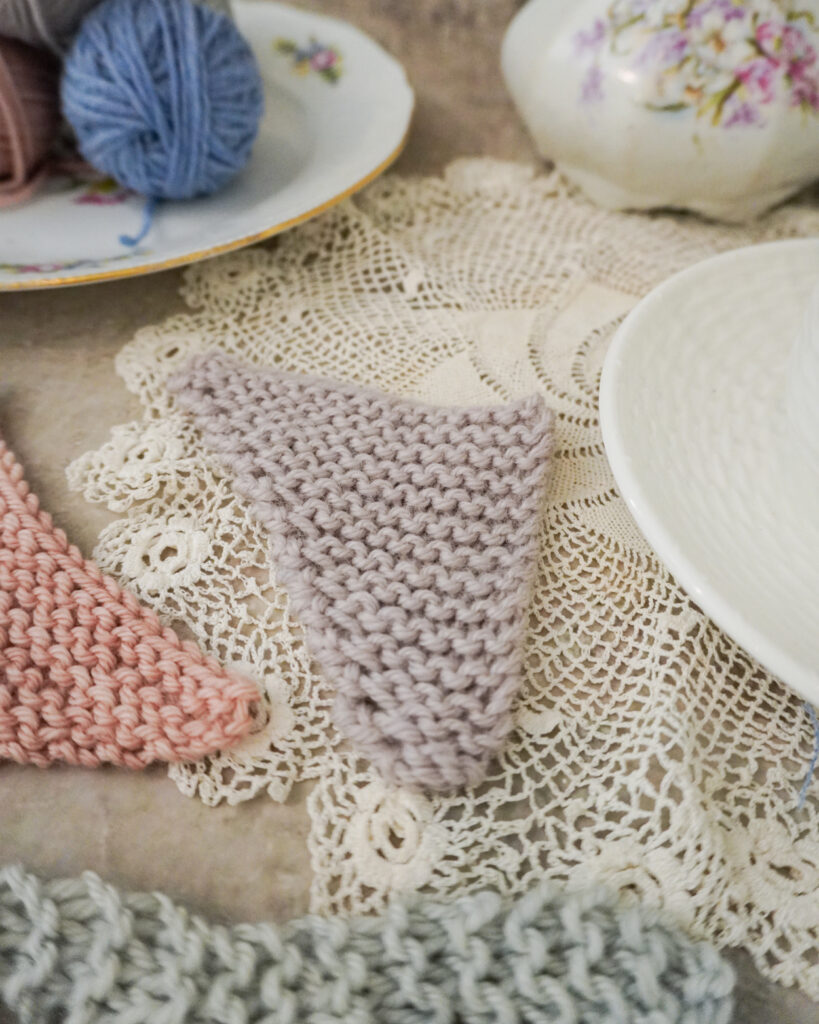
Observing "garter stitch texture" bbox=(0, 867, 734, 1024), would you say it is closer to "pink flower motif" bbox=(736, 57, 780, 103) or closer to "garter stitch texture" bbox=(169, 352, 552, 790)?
"garter stitch texture" bbox=(169, 352, 552, 790)

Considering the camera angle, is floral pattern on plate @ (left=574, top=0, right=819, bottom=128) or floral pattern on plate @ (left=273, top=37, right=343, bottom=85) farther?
floral pattern on plate @ (left=273, top=37, right=343, bottom=85)

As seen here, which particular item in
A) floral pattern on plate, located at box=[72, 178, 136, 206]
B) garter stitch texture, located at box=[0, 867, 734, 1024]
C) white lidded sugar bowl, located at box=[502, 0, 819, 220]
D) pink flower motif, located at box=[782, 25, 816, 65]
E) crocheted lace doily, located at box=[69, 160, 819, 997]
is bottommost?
garter stitch texture, located at box=[0, 867, 734, 1024]

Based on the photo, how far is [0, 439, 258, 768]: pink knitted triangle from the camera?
363 mm

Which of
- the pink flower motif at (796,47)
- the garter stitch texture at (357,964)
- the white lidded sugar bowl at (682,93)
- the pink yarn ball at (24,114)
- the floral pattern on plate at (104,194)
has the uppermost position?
the pink flower motif at (796,47)

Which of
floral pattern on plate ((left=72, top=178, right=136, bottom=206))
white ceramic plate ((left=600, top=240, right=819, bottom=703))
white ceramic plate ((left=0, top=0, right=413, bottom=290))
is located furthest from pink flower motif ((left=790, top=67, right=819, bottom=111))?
floral pattern on plate ((left=72, top=178, right=136, bottom=206))

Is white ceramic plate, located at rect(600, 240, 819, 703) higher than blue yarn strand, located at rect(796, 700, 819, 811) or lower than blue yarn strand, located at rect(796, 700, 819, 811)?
higher

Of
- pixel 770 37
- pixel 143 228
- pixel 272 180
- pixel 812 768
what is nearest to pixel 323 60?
pixel 272 180

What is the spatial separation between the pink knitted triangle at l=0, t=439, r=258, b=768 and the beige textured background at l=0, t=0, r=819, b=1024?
0.07ft

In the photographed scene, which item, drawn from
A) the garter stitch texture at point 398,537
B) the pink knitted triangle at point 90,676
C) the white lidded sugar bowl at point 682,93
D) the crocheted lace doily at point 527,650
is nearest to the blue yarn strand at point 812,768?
the crocheted lace doily at point 527,650

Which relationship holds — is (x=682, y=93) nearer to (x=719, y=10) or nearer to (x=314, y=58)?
(x=719, y=10)

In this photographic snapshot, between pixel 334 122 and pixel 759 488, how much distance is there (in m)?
0.49

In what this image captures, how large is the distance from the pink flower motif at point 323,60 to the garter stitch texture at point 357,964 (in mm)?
699

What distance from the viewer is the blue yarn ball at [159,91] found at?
532mm

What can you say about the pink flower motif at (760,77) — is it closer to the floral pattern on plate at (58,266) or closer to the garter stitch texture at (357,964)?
the floral pattern on plate at (58,266)
